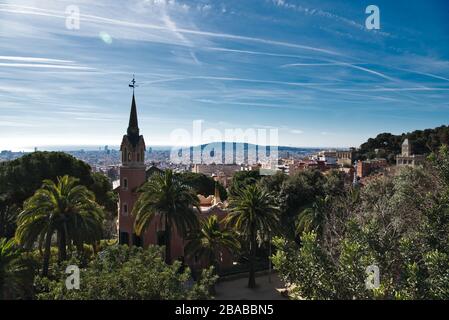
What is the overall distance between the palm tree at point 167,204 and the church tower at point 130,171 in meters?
3.46

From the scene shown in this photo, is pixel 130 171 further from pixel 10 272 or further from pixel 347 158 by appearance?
pixel 347 158

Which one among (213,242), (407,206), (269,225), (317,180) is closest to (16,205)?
(213,242)

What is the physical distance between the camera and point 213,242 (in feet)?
65.5

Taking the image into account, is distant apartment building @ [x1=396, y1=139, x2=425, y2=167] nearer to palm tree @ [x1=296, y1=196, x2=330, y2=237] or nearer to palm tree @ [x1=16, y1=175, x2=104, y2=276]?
palm tree @ [x1=296, y1=196, x2=330, y2=237]

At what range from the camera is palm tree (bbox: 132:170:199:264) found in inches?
745

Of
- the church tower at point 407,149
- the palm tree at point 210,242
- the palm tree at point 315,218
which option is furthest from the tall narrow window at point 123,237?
the church tower at point 407,149

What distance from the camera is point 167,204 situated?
750 inches

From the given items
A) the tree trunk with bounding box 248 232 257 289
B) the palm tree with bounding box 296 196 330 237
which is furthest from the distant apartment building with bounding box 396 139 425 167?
the tree trunk with bounding box 248 232 257 289

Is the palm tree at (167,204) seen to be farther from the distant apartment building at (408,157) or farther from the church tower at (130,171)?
the distant apartment building at (408,157)

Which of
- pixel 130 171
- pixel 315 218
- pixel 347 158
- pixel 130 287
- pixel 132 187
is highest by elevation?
pixel 347 158

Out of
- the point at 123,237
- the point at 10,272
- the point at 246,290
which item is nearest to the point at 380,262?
the point at 10,272

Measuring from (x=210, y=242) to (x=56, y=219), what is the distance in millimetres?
7910

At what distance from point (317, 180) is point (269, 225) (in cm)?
1146
